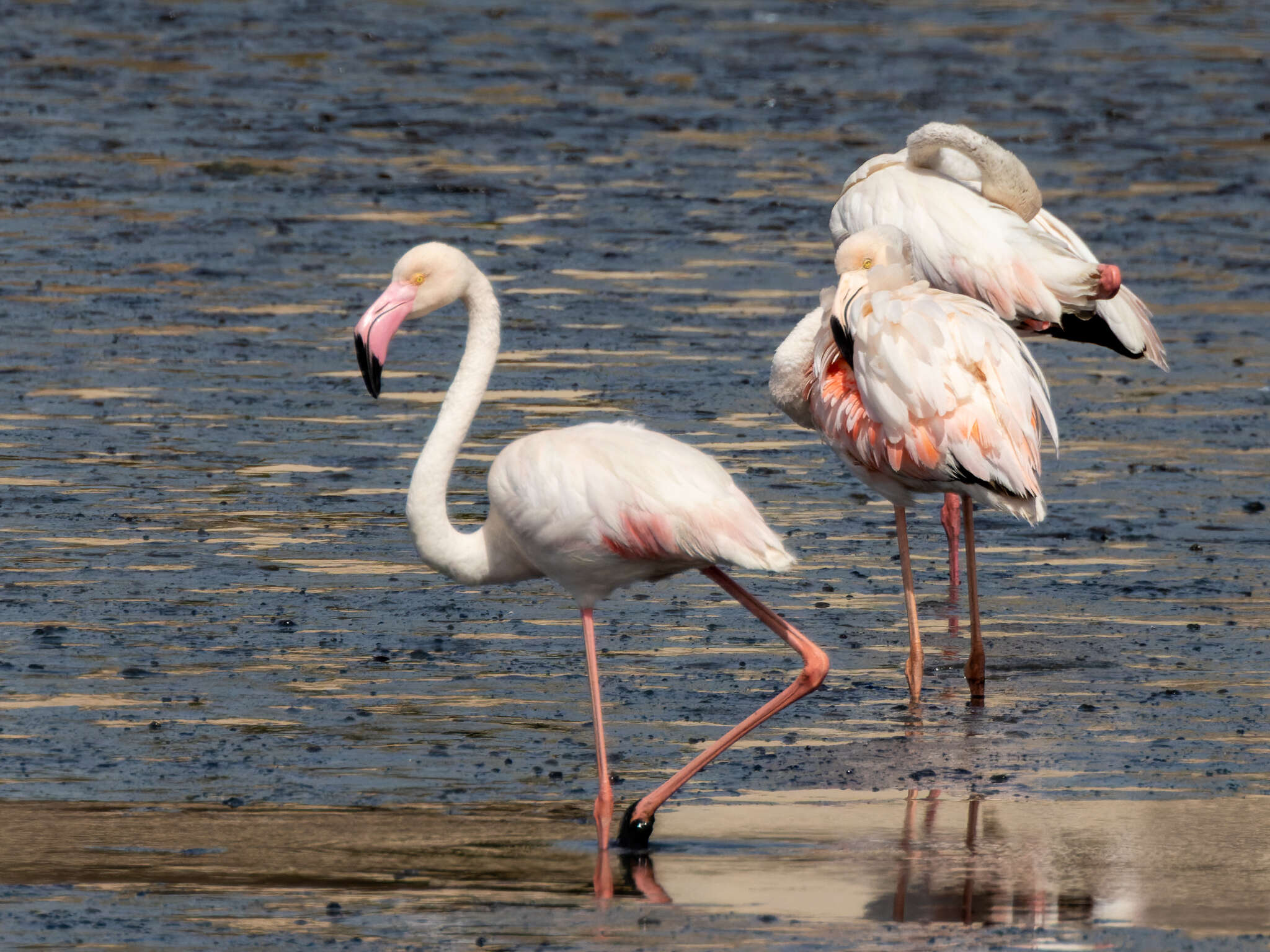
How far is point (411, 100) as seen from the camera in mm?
18984

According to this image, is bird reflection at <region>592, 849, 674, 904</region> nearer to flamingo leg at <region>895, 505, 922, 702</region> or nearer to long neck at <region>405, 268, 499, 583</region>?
long neck at <region>405, 268, 499, 583</region>

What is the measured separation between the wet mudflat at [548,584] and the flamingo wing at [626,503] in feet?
2.28

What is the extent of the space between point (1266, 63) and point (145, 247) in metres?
12.2

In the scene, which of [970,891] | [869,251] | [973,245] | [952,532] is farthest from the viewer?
[952,532]

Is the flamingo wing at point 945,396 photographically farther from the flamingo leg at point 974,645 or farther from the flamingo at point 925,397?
the flamingo leg at point 974,645

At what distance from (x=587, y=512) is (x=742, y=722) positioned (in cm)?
72

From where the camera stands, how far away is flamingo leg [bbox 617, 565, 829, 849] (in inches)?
228

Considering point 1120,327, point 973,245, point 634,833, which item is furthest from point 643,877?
point 1120,327

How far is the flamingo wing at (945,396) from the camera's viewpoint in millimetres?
6836

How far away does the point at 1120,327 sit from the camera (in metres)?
8.45

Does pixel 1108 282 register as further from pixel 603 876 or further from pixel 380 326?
pixel 603 876

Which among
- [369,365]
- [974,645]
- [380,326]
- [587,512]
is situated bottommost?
[974,645]

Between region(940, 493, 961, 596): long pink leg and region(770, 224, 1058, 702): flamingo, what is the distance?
1.13 metres

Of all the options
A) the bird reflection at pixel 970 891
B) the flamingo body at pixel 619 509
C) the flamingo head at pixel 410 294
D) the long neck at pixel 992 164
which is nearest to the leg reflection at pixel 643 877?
the bird reflection at pixel 970 891
